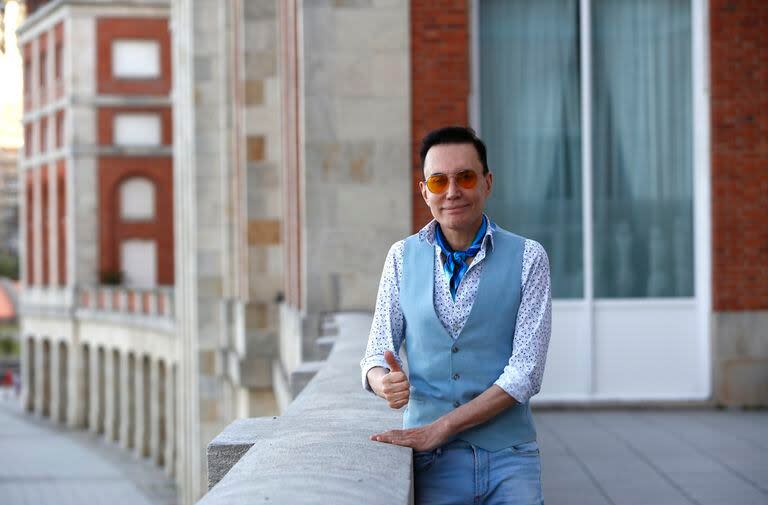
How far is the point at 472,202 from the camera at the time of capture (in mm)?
4203

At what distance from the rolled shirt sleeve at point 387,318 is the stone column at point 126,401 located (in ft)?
144

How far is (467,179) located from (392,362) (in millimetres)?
608

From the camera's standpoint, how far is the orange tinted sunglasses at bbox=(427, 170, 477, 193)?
420 cm

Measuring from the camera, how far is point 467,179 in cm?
420

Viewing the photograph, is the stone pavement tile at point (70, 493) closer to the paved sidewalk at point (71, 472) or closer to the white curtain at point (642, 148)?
the paved sidewalk at point (71, 472)

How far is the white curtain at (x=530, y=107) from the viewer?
432 inches

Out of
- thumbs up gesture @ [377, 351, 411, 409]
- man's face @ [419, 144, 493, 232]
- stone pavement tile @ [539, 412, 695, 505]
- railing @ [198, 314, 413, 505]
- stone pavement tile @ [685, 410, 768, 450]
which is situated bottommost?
stone pavement tile @ [685, 410, 768, 450]

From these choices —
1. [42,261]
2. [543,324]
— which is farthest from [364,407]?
[42,261]

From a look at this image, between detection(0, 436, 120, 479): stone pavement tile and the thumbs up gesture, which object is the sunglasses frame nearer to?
the thumbs up gesture

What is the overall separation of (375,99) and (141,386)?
1476 inches

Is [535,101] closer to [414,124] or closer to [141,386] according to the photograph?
[414,124]

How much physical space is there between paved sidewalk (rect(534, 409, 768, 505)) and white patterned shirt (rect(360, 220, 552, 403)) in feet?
9.02

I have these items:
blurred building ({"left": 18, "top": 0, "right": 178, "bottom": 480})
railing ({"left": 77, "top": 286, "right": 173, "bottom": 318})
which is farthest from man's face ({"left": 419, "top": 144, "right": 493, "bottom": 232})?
blurred building ({"left": 18, "top": 0, "right": 178, "bottom": 480})

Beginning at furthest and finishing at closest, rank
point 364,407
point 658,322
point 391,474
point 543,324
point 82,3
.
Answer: point 82,3, point 658,322, point 364,407, point 543,324, point 391,474
